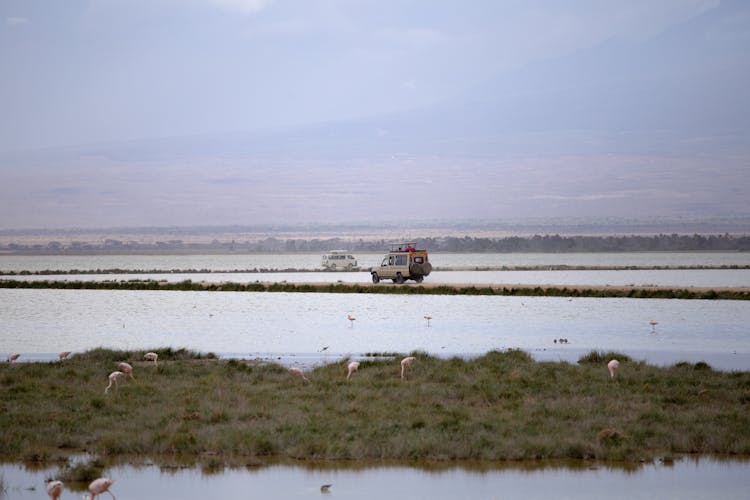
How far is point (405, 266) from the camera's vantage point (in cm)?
6562

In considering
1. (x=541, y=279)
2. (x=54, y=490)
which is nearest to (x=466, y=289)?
(x=541, y=279)

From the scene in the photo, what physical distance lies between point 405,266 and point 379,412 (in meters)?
50.8

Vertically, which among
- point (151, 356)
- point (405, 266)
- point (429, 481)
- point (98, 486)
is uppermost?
point (405, 266)

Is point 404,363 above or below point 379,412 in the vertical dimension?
above

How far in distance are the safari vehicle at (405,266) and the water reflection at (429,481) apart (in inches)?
2064

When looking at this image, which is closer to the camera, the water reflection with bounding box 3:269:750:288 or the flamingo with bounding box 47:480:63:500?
the flamingo with bounding box 47:480:63:500

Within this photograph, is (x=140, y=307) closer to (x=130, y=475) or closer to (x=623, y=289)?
(x=623, y=289)

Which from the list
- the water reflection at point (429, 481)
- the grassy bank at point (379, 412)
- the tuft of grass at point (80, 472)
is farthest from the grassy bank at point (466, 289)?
the tuft of grass at point (80, 472)

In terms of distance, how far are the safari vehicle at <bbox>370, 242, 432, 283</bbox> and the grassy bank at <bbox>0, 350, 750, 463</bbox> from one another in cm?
4439

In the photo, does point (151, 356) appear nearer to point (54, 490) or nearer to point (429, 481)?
point (429, 481)

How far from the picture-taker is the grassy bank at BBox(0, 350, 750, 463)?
42.1ft

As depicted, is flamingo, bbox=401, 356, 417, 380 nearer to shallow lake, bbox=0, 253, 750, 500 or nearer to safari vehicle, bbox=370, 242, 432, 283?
shallow lake, bbox=0, 253, 750, 500

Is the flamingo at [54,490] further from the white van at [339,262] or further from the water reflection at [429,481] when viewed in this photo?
the white van at [339,262]

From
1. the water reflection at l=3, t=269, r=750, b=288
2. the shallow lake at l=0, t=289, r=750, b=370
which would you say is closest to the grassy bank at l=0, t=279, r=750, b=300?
the shallow lake at l=0, t=289, r=750, b=370
